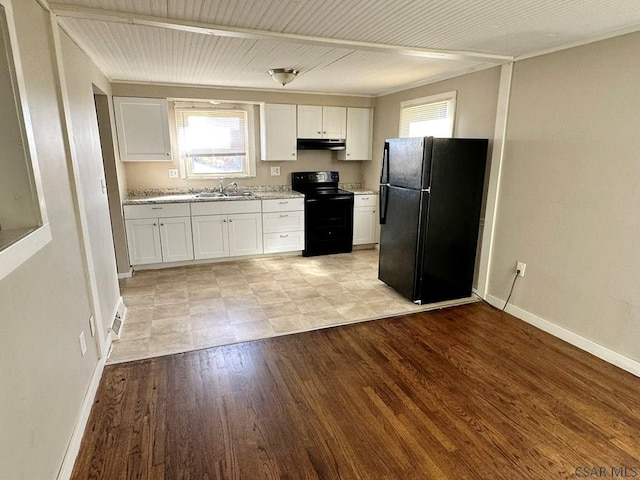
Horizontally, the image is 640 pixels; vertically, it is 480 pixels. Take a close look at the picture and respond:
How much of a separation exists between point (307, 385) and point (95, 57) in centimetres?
321

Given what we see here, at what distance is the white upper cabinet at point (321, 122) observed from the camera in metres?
5.10

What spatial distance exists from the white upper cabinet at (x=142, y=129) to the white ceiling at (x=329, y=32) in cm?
57

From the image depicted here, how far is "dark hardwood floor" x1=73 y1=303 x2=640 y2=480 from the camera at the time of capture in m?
1.75

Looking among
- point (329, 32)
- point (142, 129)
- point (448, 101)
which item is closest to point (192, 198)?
point (142, 129)

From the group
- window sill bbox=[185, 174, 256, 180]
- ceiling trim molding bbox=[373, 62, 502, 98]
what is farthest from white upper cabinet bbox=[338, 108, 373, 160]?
window sill bbox=[185, 174, 256, 180]

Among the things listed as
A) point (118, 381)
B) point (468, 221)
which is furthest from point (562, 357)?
point (118, 381)

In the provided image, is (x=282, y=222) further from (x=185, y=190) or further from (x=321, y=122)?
(x=321, y=122)

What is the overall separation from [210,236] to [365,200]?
2.23 m

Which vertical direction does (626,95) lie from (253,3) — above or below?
below

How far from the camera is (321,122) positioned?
5195 millimetres

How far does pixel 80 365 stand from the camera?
80.7 inches

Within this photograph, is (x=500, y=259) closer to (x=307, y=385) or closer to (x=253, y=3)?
(x=307, y=385)

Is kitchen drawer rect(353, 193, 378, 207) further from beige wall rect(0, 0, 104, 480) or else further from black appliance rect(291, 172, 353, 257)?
→ beige wall rect(0, 0, 104, 480)

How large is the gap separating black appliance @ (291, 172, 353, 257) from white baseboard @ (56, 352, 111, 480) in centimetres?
309
